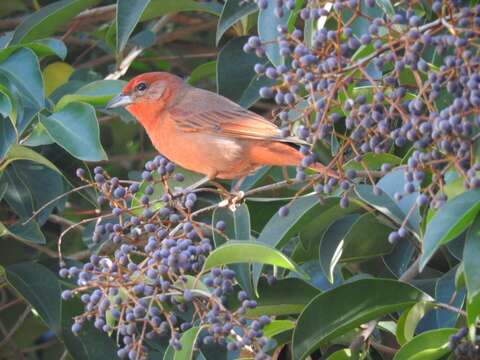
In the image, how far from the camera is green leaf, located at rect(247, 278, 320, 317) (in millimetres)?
3559

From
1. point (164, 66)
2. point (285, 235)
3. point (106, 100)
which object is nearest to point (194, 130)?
point (106, 100)

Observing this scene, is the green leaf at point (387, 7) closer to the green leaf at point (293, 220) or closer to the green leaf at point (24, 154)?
the green leaf at point (293, 220)

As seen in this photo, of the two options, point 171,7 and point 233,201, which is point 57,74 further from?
point 233,201

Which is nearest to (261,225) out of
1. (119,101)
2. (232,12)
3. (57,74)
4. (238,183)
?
(238,183)

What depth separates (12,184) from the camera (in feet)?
15.4

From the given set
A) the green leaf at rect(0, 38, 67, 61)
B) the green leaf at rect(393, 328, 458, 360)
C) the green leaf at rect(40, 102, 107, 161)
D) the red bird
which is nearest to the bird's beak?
the red bird

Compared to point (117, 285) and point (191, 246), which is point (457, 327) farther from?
point (117, 285)

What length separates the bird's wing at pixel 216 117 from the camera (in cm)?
490

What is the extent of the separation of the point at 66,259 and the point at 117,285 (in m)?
1.62

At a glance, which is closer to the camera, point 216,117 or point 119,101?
point 119,101

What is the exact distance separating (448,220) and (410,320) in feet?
2.43

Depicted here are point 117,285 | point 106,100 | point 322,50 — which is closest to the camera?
point 322,50

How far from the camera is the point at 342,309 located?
10.7 ft

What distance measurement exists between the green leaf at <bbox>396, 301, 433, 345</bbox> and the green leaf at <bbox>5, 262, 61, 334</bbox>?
4.84 feet
